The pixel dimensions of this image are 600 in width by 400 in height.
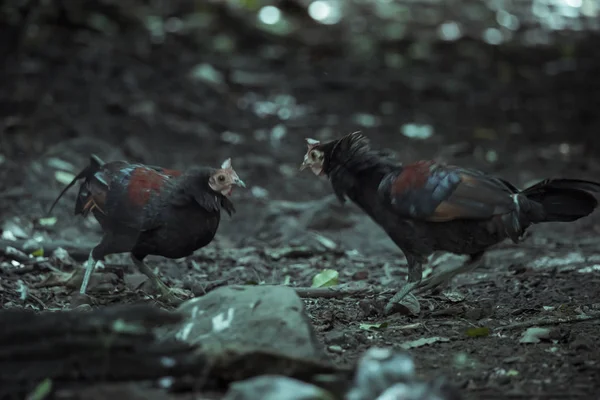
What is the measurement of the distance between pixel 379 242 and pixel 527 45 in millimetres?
7526

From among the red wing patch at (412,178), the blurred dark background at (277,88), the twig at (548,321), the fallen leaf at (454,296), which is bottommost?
the blurred dark background at (277,88)

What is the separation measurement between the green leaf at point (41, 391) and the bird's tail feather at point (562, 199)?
3.21m

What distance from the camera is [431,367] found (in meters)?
4.07

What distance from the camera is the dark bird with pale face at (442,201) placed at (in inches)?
200

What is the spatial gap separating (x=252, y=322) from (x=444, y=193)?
1.80 m

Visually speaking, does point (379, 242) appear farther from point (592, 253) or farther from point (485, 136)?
point (485, 136)

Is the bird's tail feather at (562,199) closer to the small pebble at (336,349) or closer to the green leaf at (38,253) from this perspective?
the small pebble at (336,349)

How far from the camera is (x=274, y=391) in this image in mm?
2943

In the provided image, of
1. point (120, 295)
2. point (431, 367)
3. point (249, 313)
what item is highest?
point (249, 313)

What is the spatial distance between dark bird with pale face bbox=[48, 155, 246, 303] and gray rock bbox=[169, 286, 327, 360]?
4.32 feet

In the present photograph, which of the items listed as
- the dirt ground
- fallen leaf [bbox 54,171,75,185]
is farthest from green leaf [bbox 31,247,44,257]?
fallen leaf [bbox 54,171,75,185]

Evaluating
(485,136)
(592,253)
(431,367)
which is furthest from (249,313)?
(485,136)

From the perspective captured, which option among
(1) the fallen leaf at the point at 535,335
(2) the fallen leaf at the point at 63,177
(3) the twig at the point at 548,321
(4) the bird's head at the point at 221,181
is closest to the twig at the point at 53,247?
(4) the bird's head at the point at 221,181

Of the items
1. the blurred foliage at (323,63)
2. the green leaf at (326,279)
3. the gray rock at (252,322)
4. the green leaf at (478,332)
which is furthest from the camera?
the blurred foliage at (323,63)
